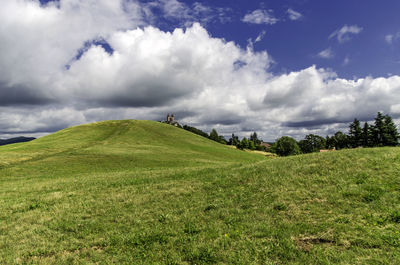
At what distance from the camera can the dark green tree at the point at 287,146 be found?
108044mm

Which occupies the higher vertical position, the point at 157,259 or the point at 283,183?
the point at 283,183

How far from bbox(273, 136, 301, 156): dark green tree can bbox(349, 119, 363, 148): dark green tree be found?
22.9m

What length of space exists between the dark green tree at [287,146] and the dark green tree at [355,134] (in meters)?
22.9

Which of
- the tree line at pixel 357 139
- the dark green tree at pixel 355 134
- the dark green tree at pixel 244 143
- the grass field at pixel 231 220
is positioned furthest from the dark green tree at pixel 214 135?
the grass field at pixel 231 220

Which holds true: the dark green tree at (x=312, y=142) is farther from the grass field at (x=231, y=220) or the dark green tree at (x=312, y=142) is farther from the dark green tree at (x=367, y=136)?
the grass field at (x=231, y=220)

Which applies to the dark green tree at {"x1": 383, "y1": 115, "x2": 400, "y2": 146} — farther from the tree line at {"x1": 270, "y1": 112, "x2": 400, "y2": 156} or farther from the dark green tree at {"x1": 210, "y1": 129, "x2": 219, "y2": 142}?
the dark green tree at {"x1": 210, "y1": 129, "x2": 219, "y2": 142}

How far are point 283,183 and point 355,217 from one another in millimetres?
5139

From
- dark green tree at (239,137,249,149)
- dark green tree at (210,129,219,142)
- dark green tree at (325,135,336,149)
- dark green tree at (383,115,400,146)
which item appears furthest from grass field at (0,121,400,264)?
dark green tree at (210,129,219,142)

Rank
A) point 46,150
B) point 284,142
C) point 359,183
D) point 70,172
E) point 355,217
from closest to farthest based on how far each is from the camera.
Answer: point 355,217 < point 359,183 < point 70,172 < point 46,150 < point 284,142

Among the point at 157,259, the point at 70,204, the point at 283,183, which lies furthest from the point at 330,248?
the point at 70,204

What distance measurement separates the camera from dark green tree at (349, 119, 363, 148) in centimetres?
9181

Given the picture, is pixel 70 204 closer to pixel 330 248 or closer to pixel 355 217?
pixel 330 248

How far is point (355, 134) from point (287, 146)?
29.3 metres

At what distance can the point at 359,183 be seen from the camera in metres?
11.9
